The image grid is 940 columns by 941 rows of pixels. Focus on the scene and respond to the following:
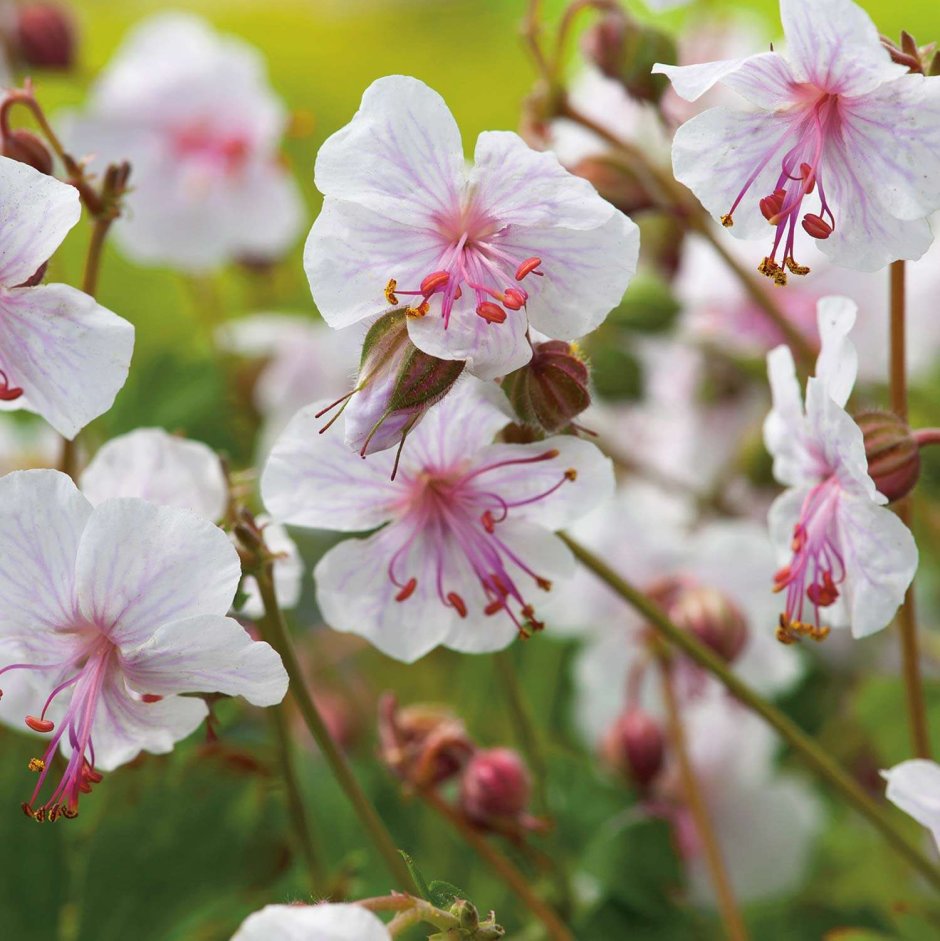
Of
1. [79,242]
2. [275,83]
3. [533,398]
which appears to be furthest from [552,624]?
[275,83]

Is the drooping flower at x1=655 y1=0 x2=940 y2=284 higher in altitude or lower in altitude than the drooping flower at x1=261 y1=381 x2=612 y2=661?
higher

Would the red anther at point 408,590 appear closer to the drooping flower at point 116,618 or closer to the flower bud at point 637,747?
the drooping flower at point 116,618

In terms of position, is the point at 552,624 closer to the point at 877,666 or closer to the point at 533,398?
the point at 877,666

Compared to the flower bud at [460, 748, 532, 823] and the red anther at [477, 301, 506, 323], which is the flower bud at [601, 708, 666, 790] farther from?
the red anther at [477, 301, 506, 323]

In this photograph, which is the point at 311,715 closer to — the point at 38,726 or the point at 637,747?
the point at 38,726

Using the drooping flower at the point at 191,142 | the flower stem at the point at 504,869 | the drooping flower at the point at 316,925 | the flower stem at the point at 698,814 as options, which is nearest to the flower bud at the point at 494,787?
the flower stem at the point at 504,869

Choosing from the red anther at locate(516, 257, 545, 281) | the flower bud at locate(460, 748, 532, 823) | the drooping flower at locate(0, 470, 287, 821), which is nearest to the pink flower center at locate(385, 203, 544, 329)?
the red anther at locate(516, 257, 545, 281)
